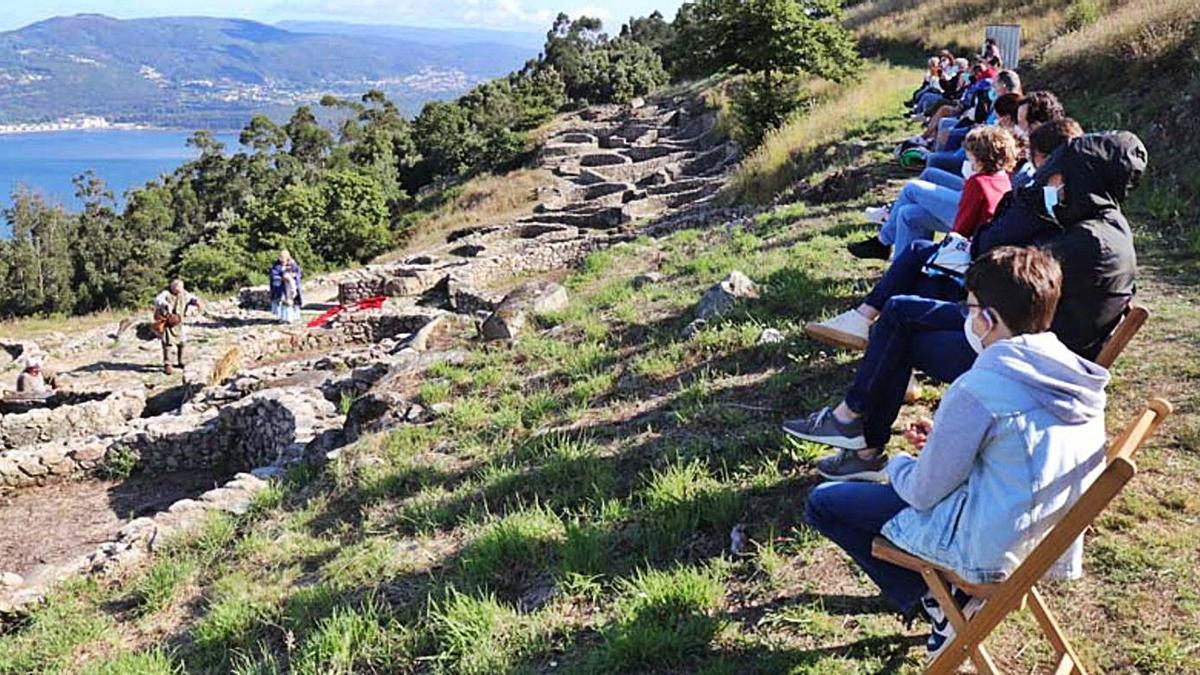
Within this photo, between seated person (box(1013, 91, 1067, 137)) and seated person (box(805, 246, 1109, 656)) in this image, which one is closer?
seated person (box(805, 246, 1109, 656))

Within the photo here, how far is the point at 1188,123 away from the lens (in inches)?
358

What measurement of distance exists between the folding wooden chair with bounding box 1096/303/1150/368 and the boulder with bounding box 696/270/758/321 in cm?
374

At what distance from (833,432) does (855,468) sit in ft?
0.58

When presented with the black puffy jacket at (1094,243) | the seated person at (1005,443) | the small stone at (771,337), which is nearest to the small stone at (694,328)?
the small stone at (771,337)

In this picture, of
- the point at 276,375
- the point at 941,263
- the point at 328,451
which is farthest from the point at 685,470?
the point at 276,375

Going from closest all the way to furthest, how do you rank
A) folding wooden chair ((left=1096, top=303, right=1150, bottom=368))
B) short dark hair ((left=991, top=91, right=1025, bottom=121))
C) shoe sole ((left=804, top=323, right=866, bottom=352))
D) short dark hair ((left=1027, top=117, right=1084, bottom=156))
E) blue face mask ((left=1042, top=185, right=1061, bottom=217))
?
folding wooden chair ((left=1096, top=303, right=1150, bottom=368)) → blue face mask ((left=1042, top=185, right=1061, bottom=217)) → short dark hair ((left=1027, top=117, right=1084, bottom=156)) → shoe sole ((left=804, top=323, right=866, bottom=352)) → short dark hair ((left=991, top=91, right=1025, bottom=121))

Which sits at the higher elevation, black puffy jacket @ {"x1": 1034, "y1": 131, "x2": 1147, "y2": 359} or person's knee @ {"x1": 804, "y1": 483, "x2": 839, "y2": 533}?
black puffy jacket @ {"x1": 1034, "y1": 131, "x2": 1147, "y2": 359}

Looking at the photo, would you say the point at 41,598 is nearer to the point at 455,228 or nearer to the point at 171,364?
the point at 171,364

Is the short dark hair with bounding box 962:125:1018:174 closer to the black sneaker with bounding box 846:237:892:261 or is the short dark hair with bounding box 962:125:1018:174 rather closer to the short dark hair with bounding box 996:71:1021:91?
the black sneaker with bounding box 846:237:892:261

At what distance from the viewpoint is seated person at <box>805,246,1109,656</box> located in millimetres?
2332

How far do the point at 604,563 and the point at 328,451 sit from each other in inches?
165

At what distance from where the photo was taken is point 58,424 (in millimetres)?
11180

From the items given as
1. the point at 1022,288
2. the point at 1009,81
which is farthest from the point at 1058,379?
the point at 1009,81

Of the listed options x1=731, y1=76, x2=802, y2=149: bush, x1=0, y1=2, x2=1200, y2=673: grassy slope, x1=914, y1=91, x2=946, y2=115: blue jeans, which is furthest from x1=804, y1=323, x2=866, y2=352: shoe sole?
x1=731, y1=76, x2=802, y2=149: bush
